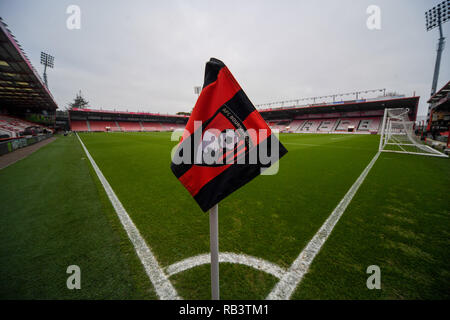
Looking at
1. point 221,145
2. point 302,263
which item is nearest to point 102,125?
point 221,145

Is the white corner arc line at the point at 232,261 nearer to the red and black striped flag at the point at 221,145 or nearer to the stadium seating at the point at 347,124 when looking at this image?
the red and black striped flag at the point at 221,145

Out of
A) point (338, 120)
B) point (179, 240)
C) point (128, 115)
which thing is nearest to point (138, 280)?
point (179, 240)

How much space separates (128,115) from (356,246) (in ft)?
183

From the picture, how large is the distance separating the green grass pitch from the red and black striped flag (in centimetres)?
98

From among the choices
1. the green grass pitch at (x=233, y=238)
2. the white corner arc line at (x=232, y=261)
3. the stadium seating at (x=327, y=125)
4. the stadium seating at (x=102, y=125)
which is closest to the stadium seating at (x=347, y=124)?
the stadium seating at (x=327, y=125)

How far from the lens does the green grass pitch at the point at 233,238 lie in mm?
1419

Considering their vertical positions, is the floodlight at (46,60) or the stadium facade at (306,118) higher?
the floodlight at (46,60)

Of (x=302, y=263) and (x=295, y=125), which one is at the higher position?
(x=295, y=125)

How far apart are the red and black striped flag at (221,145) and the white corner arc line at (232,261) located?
976 millimetres

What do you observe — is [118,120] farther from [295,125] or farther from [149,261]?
[149,261]

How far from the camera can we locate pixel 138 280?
1467mm

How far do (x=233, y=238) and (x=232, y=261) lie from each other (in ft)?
1.19

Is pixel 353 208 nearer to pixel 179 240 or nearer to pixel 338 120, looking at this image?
pixel 179 240

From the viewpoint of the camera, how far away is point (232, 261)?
170 centimetres
